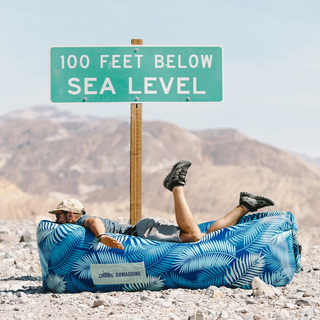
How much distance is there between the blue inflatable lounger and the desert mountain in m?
29.5

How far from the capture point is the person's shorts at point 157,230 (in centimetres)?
427

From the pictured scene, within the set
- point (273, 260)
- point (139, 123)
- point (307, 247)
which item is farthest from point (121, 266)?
point (307, 247)

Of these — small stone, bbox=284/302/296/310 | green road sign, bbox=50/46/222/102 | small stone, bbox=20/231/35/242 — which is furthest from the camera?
small stone, bbox=20/231/35/242

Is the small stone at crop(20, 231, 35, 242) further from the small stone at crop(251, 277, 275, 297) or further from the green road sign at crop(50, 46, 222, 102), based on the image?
the small stone at crop(251, 277, 275, 297)

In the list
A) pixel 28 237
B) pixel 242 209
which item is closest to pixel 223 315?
pixel 242 209

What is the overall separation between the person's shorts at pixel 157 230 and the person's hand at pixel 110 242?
20.3 inches

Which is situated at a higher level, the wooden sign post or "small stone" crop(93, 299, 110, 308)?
the wooden sign post

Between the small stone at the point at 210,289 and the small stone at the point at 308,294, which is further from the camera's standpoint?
the small stone at the point at 210,289

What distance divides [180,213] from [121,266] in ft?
2.33

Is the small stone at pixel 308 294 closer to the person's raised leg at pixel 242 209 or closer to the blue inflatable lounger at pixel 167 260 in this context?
the blue inflatable lounger at pixel 167 260

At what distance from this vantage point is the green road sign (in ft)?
17.8

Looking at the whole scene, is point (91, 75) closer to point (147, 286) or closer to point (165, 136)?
point (147, 286)

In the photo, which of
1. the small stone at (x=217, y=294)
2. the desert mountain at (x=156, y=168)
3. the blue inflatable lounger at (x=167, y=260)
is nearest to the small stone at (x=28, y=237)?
the blue inflatable lounger at (x=167, y=260)

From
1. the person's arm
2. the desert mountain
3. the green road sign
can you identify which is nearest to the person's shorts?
the person's arm
